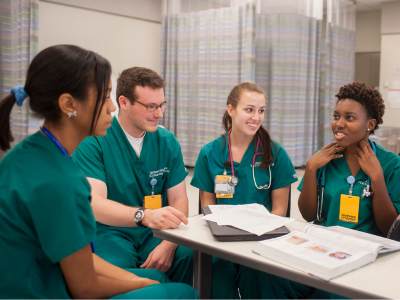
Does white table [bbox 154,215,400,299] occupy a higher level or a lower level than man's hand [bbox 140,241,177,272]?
higher

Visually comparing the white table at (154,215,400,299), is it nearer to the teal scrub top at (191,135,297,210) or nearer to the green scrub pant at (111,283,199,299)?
the green scrub pant at (111,283,199,299)

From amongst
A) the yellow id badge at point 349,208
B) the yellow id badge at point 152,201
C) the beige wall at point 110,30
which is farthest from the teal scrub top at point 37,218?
the beige wall at point 110,30

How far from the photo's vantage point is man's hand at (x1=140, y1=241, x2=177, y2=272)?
1793 mm

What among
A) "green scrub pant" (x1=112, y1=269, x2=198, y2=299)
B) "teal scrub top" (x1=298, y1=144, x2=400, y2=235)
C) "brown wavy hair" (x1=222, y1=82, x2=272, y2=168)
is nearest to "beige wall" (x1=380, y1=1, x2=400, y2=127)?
"brown wavy hair" (x1=222, y1=82, x2=272, y2=168)

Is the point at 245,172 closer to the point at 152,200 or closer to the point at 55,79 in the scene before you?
the point at 152,200

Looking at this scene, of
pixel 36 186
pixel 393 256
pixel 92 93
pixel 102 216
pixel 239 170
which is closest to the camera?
pixel 36 186

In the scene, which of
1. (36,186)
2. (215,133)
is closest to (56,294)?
(36,186)

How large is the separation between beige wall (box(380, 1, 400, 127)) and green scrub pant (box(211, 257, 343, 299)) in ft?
15.7

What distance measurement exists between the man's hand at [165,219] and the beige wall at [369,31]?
5.67 m

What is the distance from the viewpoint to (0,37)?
350 centimetres

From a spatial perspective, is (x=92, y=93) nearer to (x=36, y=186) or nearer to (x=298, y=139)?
(x=36, y=186)

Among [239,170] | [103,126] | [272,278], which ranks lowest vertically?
[272,278]

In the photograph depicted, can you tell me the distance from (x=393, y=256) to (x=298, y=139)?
A: 3619 millimetres

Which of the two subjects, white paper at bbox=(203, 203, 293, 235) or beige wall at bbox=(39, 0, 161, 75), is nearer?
white paper at bbox=(203, 203, 293, 235)
